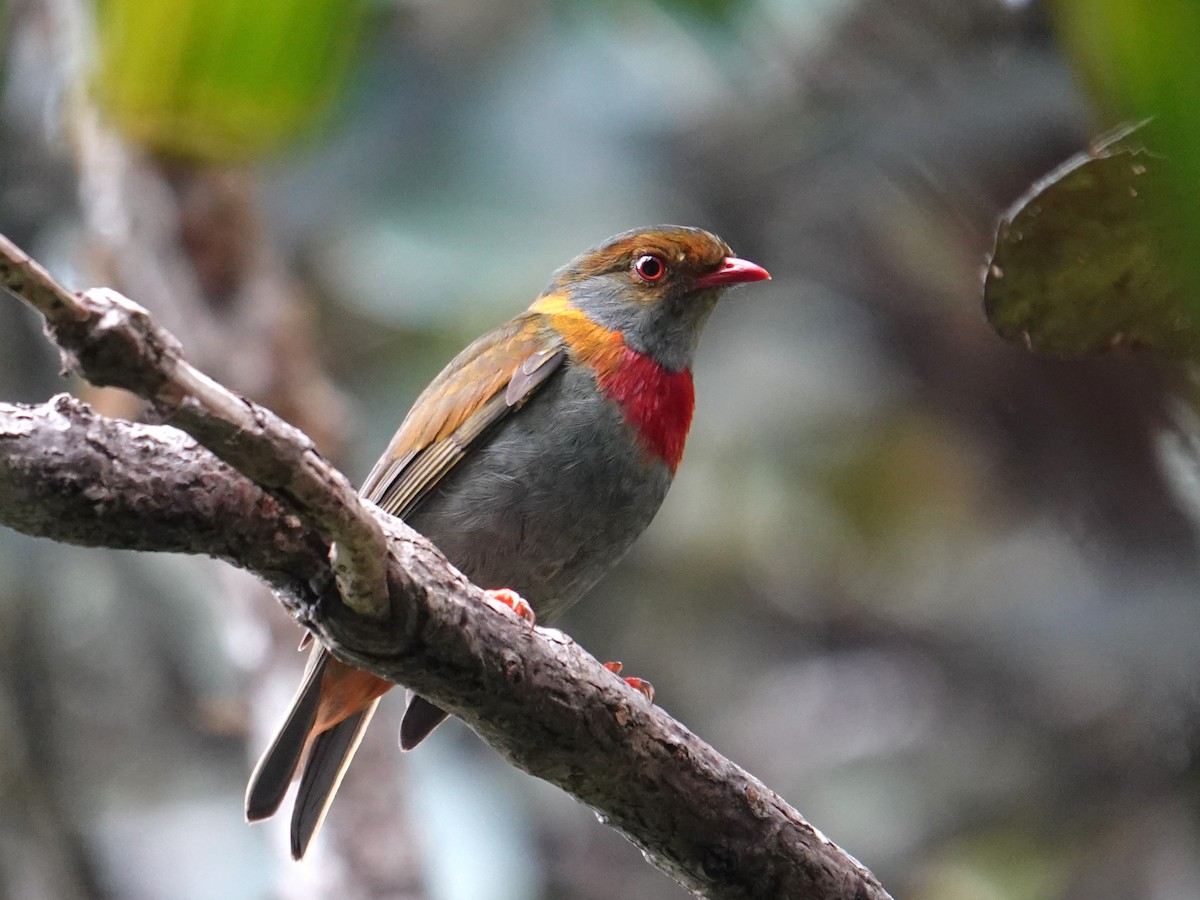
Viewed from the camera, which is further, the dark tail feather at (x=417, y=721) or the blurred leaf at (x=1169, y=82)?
the dark tail feather at (x=417, y=721)

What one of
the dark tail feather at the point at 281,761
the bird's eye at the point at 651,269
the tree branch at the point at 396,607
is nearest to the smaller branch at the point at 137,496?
the tree branch at the point at 396,607

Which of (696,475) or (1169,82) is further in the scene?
(696,475)

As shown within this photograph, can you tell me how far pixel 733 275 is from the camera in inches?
179

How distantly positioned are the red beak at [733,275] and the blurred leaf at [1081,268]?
256 cm

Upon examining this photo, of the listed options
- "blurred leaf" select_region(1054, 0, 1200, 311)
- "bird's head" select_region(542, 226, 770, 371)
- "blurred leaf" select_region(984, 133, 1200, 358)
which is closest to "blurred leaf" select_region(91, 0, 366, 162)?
"blurred leaf" select_region(984, 133, 1200, 358)

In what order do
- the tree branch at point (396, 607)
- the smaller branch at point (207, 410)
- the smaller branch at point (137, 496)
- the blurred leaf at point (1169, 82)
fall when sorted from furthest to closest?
the smaller branch at point (137, 496) → the tree branch at point (396, 607) → the smaller branch at point (207, 410) → the blurred leaf at point (1169, 82)

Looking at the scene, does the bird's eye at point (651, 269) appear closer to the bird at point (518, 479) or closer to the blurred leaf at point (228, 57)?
the bird at point (518, 479)

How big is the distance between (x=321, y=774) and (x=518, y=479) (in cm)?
121

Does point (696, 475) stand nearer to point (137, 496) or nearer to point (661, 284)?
point (661, 284)

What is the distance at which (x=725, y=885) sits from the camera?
3.11 m

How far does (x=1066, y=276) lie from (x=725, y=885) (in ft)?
5.80

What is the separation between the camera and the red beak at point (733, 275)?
4.54m

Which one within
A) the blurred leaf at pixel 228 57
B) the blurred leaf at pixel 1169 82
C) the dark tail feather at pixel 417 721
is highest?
the blurred leaf at pixel 228 57

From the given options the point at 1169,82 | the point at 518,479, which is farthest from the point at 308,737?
the point at 1169,82
